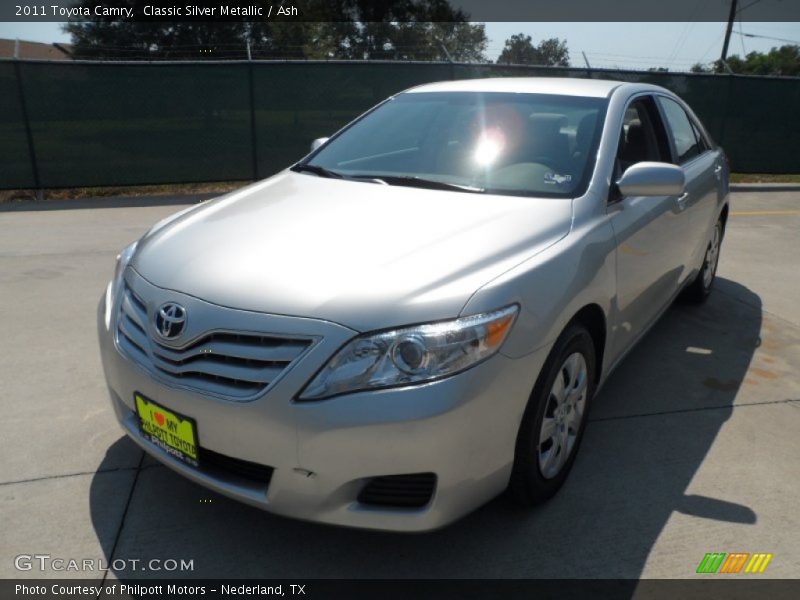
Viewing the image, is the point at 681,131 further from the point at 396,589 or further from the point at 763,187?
the point at 763,187

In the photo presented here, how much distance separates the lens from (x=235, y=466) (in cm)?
233

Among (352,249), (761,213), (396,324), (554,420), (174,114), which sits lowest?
(761,213)

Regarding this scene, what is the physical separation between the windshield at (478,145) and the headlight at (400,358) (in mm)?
1138

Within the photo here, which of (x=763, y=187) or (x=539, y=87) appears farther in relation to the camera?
(x=763, y=187)

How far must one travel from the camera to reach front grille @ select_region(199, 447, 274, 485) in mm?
2277

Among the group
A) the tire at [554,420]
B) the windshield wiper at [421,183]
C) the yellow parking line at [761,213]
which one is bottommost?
the yellow parking line at [761,213]

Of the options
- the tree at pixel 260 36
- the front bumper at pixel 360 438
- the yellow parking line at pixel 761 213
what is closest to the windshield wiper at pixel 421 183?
the front bumper at pixel 360 438

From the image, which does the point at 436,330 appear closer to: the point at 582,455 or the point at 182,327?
the point at 182,327

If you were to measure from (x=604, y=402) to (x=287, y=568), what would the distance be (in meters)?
1.98

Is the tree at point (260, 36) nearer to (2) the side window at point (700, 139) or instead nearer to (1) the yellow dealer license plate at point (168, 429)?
(2) the side window at point (700, 139)

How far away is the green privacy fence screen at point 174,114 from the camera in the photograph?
9086 millimetres

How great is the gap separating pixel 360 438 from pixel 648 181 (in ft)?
5.99

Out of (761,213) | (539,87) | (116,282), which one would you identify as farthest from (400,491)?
(761,213)

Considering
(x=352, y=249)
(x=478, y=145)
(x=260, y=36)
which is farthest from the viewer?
(x=260, y=36)
